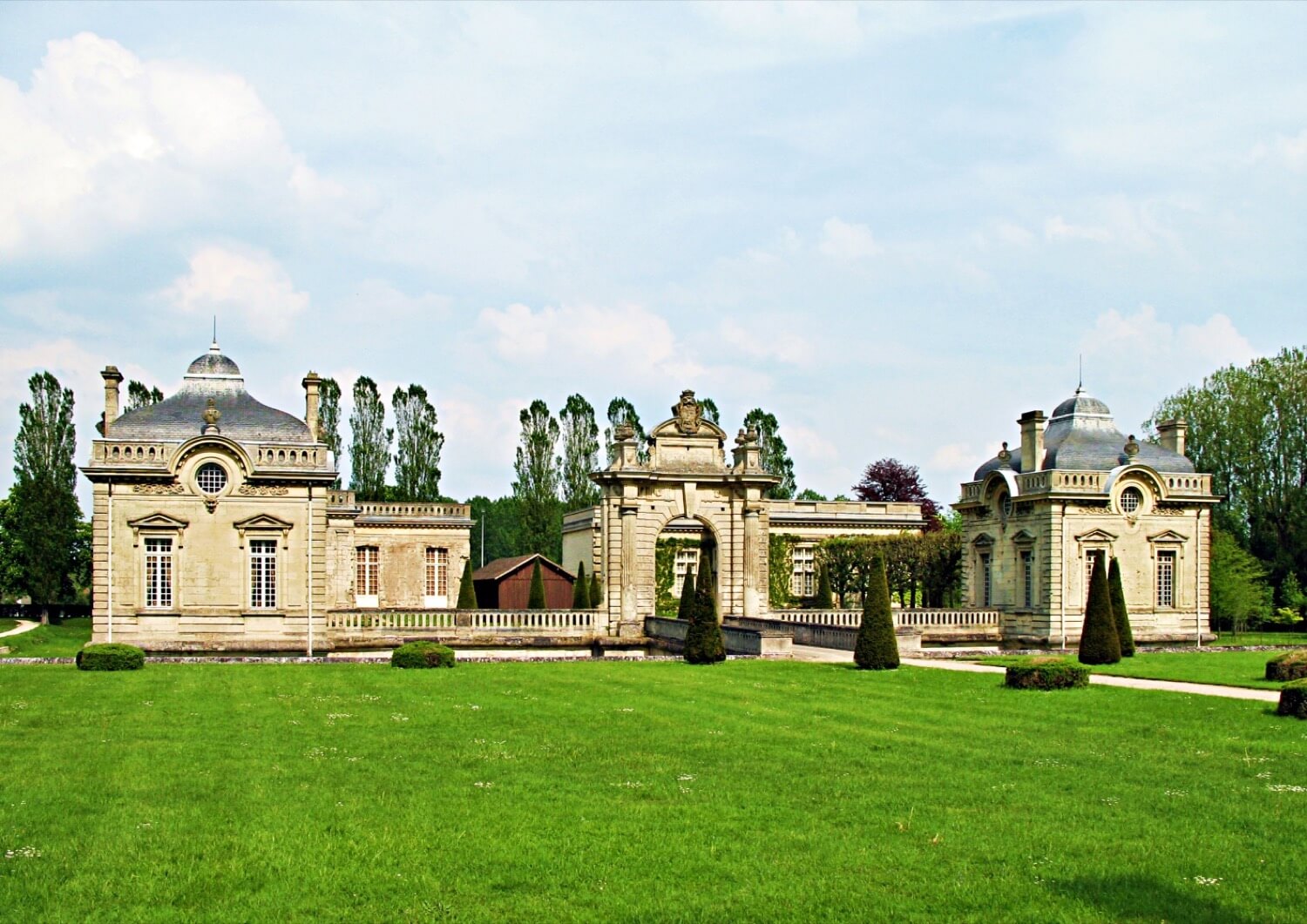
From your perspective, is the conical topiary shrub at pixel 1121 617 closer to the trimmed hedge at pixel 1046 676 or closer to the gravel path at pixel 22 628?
the trimmed hedge at pixel 1046 676

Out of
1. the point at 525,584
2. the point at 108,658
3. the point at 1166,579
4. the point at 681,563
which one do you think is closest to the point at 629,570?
the point at 525,584

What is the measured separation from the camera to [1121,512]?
133 feet

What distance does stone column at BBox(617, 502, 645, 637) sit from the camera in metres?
40.3

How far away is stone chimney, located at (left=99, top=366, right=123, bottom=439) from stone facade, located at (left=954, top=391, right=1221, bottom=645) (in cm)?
2779

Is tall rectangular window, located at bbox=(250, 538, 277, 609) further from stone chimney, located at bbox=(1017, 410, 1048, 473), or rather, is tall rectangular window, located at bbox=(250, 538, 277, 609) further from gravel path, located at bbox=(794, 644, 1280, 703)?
stone chimney, located at bbox=(1017, 410, 1048, 473)

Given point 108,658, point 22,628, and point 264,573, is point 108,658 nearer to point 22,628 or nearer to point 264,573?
point 264,573

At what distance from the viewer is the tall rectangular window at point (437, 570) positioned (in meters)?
53.3

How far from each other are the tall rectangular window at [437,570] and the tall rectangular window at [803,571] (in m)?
16.7

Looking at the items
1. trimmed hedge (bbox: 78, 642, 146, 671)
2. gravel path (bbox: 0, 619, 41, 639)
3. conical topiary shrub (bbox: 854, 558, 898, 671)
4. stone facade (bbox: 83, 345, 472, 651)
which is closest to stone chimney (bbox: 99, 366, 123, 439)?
stone facade (bbox: 83, 345, 472, 651)

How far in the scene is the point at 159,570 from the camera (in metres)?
34.6

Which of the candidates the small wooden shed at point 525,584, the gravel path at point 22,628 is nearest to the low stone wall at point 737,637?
the small wooden shed at point 525,584

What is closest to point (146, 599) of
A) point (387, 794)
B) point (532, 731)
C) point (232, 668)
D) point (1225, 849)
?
point (232, 668)

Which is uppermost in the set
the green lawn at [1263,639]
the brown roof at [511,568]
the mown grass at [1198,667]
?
the brown roof at [511,568]

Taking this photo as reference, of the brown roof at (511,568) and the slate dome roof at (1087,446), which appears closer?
the slate dome roof at (1087,446)
